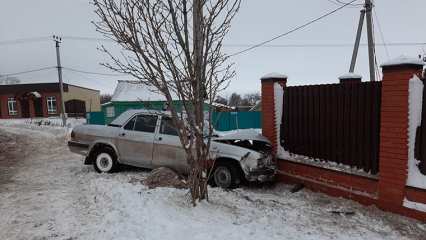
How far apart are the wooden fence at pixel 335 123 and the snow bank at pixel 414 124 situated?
24.7 inches

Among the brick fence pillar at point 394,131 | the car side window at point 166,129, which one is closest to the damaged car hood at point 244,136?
the car side window at point 166,129

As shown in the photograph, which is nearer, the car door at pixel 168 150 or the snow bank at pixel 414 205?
the snow bank at pixel 414 205

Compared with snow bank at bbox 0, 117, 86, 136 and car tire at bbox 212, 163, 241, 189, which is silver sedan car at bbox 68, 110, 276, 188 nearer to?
car tire at bbox 212, 163, 241, 189

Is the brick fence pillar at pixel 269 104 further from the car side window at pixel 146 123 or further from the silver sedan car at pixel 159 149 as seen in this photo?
the car side window at pixel 146 123

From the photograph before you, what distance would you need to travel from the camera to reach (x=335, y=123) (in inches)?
279

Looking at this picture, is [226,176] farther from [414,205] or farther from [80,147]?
[80,147]

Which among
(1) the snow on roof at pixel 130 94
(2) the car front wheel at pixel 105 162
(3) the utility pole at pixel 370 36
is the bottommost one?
(2) the car front wheel at pixel 105 162

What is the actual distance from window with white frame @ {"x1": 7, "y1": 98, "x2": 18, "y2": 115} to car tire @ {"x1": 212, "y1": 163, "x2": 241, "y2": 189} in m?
43.4

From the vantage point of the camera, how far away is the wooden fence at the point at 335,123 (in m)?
6.33

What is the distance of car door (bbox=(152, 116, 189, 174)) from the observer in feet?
26.7

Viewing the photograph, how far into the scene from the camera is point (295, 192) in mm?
7500

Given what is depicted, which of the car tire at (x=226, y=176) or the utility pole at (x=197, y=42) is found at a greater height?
the utility pole at (x=197, y=42)

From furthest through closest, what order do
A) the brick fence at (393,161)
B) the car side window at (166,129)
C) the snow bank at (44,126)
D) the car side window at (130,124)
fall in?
the snow bank at (44,126) → the car side window at (130,124) → the car side window at (166,129) → the brick fence at (393,161)

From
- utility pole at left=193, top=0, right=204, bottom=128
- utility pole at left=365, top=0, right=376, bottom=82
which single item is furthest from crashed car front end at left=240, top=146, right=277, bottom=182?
utility pole at left=365, top=0, right=376, bottom=82
